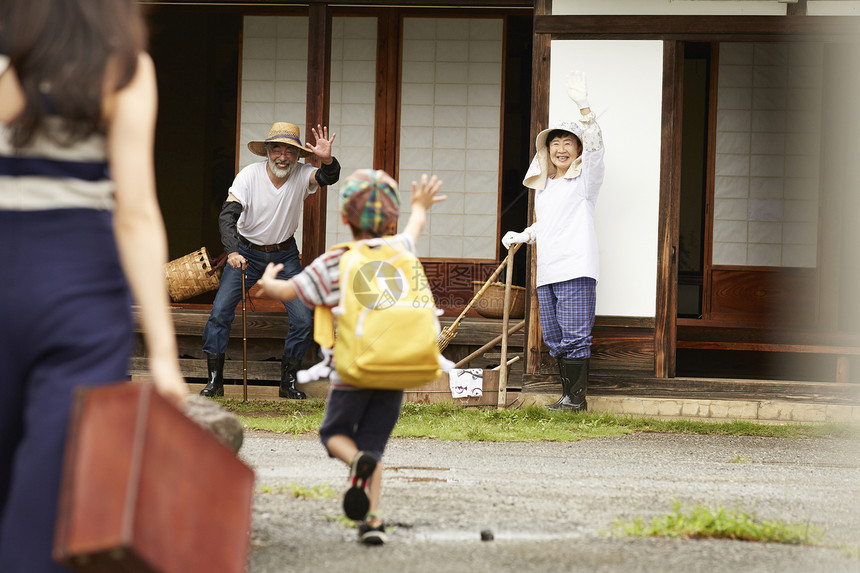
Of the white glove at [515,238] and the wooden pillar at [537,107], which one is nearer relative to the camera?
the white glove at [515,238]

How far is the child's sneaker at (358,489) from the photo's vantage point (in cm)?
326

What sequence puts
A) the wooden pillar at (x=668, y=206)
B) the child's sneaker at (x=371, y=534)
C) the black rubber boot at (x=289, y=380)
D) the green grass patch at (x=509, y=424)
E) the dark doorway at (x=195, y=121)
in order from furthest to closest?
the dark doorway at (x=195, y=121) → the black rubber boot at (x=289, y=380) → the wooden pillar at (x=668, y=206) → the green grass patch at (x=509, y=424) → the child's sneaker at (x=371, y=534)

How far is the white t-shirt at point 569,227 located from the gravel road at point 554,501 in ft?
4.21

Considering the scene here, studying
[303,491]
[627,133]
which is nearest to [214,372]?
[627,133]

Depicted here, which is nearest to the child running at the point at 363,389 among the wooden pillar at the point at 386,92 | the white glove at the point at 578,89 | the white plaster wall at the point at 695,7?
the white glove at the point at 578,89

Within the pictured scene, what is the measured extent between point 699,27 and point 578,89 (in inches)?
47.6

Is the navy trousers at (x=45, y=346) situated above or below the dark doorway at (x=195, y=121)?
below

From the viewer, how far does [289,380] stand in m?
7.87

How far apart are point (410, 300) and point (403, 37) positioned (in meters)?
6.73

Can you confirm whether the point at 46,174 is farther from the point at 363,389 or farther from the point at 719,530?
the point at 719,530

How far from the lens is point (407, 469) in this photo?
16.3 feet

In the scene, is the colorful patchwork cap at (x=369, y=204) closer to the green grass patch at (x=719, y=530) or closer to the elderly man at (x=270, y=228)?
the green grass patch at (x=719, y=530)

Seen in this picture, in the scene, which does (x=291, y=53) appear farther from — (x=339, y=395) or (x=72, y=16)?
(x=72, y=16)

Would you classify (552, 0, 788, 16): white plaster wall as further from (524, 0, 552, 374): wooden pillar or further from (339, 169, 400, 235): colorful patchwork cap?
(339, 169, 400, 235): colorful patchwork cap
